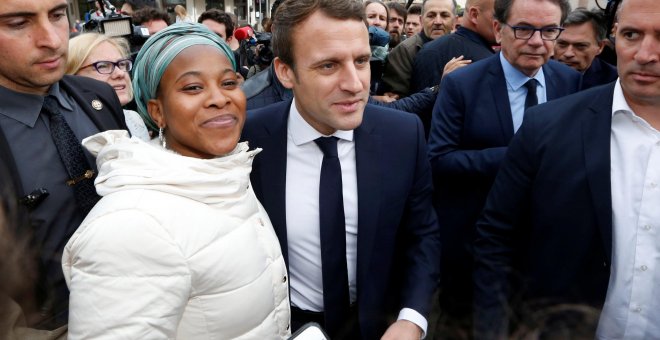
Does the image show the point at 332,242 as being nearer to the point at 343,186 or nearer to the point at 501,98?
the point at 343,186

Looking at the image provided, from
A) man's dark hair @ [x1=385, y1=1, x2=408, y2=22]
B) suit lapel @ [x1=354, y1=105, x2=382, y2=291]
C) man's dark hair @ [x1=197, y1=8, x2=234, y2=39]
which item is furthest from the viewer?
man's dark hair @ [x1=385, y1=1, x2=408, y2=22]

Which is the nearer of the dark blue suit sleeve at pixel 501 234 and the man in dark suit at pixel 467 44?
the dark blue suit sleeve at pixel 501 234

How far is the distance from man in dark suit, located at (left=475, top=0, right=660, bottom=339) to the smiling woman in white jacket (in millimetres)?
948

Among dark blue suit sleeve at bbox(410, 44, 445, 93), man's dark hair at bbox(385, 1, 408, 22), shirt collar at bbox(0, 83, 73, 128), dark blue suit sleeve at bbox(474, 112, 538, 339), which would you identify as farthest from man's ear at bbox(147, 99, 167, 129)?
man's dark hair at bbox(385, 1, 408, 22)

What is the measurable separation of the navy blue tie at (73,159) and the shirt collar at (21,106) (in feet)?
0.13

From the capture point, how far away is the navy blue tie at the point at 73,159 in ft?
5.72

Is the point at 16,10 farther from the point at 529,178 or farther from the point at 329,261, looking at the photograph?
the point at 529,178

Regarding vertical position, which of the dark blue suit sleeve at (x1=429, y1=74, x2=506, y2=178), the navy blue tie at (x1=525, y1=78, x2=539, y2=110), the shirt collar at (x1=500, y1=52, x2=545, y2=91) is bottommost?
the dark blue suit sleeve at (x1=429, y1=74, x2=506, y2=178)

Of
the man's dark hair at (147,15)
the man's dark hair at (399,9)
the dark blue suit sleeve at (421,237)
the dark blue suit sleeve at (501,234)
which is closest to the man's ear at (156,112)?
the dark blue suit sleeve at (421,237)

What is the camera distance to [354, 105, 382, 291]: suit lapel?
1829 millimetres

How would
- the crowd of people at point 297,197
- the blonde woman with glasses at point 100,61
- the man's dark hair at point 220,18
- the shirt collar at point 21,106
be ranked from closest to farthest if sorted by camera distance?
the crowd of people at point 297,197 < the shirt collar at point 21,106 < the blonde woman with glasses at point 100,61 < the man's dark hair at point 220,18

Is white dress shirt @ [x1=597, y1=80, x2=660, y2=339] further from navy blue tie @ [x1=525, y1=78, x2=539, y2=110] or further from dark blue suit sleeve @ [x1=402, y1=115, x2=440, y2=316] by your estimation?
navy blue tie @ [x1=525, y1=78, x2=539, y2=110]

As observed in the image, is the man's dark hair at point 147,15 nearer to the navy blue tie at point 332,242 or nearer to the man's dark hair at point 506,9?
the man's dark hair at point 506,9

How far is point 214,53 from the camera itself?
147cm
